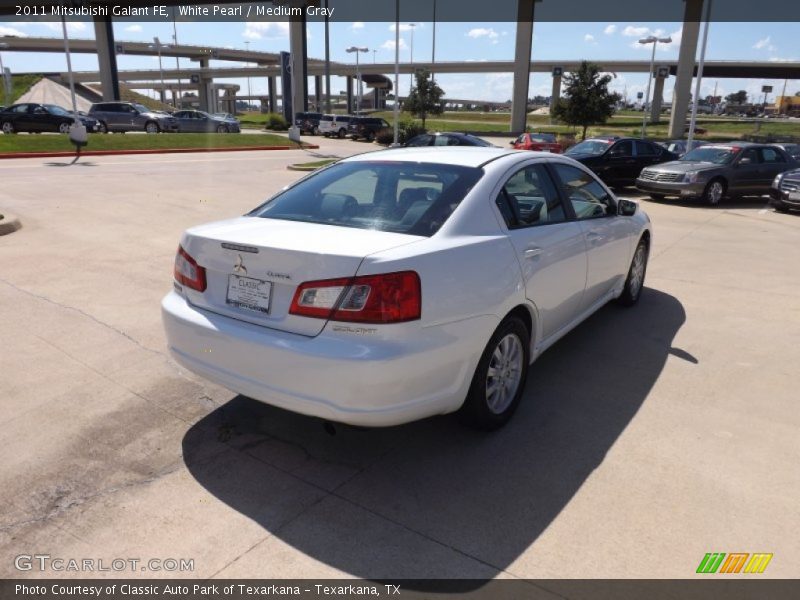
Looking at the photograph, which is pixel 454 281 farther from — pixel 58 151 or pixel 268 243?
pixel 58 151

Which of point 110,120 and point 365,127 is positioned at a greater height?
point 110,120

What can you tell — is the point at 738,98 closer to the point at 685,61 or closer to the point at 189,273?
the point at 685,61

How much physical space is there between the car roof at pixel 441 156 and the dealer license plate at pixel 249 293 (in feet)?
4.92

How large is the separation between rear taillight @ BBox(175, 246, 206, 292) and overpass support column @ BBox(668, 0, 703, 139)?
59619 mm

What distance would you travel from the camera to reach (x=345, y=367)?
112 inches

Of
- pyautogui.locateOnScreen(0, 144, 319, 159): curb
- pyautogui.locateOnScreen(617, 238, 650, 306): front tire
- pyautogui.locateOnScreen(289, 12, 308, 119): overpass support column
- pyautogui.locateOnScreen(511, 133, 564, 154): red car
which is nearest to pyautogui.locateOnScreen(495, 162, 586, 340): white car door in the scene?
pyautogui.locateOnScreen(617, 238, 650, 306): front tire

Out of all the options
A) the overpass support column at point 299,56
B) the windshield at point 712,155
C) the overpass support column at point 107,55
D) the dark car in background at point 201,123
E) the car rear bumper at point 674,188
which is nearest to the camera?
the car rear bumper at point 674,188

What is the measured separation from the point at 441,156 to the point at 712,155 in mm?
14330

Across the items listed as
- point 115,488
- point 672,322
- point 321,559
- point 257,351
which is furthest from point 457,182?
point 672,322

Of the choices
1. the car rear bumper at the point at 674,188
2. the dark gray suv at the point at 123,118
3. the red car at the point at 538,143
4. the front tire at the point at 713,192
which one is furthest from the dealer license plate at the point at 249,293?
the dark gray suv at the point at 123,118

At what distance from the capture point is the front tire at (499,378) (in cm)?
345

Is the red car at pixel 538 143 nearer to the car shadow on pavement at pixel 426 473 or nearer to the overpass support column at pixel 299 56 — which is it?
the car shadow on pavement at pixel 426 473

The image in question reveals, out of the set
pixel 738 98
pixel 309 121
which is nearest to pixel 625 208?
pixel 309 121

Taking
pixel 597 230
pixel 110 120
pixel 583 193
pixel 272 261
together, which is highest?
pixel 110 120
